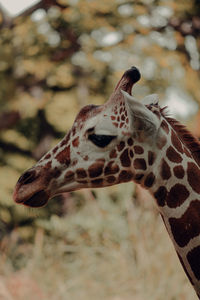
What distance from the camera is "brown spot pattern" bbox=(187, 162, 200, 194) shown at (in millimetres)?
2131

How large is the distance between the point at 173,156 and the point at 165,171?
85 millimetres

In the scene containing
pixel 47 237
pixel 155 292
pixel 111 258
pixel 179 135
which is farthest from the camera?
pixel 47 237

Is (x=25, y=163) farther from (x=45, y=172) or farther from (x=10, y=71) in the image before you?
(x=45, y=172)

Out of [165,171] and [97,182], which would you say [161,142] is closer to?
[165,171]

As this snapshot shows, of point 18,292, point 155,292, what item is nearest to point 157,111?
point 155,292

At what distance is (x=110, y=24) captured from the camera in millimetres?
9406

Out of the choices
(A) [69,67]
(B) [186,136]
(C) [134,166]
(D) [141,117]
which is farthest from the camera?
(A) [69,67]

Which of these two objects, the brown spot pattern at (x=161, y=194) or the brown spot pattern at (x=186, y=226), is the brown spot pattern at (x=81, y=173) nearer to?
the brown spot pattern at (x=161, y=194)

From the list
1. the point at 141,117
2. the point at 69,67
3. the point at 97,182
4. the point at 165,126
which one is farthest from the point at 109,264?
the point at 69,67

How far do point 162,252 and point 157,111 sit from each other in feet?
11.0

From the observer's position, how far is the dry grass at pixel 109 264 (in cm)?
510

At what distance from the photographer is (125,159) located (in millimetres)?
2146

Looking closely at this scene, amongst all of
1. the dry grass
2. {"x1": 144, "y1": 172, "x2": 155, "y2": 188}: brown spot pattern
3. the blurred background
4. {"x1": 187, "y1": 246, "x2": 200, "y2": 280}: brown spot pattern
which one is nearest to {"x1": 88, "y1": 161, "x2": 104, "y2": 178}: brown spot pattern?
{"x1": 144, "y1": 172, "x2": 155, "y2": 188}: brown spot pattern

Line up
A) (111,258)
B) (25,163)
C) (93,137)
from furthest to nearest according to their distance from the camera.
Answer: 1. (25,163)
2. (111,258)
3. (93,137)
